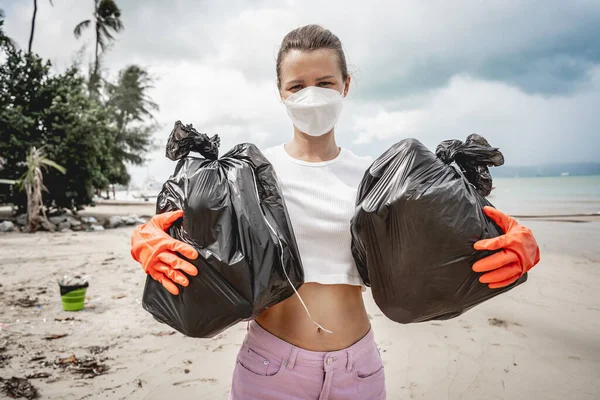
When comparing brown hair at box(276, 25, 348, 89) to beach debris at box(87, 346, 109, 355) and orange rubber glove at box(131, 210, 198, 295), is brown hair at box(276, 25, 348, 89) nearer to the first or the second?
orange rubber glove at box(131, 210, 198, 295)

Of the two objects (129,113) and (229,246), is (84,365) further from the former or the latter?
(129,113)

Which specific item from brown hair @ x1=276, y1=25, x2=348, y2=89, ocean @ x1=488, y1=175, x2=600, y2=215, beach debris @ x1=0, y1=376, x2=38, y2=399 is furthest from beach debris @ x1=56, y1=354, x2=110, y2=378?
ocean @ x1=488, y1=175, x2=600, y2=215

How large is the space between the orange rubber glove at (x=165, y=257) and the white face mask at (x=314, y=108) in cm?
63

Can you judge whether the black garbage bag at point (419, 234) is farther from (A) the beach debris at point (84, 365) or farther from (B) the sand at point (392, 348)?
(A) the beach debris at point (84, 365)

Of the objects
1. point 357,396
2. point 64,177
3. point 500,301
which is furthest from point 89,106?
point 357,396

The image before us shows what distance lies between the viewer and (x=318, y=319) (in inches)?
49.1

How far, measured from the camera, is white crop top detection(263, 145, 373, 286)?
1.26 meters

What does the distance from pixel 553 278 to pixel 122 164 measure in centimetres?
1824

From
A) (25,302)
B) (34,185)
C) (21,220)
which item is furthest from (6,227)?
(25,302)

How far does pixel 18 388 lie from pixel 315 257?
2568 mm

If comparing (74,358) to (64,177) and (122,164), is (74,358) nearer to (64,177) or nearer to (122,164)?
(64,177)

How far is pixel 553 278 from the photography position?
5273 mm

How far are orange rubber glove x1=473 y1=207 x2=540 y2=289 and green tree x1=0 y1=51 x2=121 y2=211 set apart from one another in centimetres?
1201

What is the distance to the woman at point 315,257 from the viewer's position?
109 centimetres
